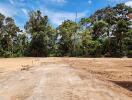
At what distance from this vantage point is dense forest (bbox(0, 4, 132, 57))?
7612 centimetres

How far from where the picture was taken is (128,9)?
8762cm

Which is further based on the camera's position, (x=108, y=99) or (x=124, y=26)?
(x=124, y=26)

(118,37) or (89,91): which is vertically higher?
(118,37)

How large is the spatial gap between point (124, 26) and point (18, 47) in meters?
26.0

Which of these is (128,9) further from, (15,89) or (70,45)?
(15,89)

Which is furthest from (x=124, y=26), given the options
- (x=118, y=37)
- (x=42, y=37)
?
(x=42, y=37)

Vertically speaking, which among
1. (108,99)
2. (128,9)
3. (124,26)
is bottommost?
(108,99)

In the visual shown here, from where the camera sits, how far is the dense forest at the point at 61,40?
76.1 meters

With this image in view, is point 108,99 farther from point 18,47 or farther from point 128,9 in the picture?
point 128,9

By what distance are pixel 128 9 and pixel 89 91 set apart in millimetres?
76096

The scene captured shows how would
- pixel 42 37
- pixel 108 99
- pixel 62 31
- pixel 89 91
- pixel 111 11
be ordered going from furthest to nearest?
pixel 111 11 < pixel 62 31 < pixel 42 37 < pixel 89 91 < pixel 108 99

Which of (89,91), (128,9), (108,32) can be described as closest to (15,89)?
(89,91)

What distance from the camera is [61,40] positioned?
262 feet

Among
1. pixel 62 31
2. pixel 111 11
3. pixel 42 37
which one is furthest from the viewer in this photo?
pixel 111 11
